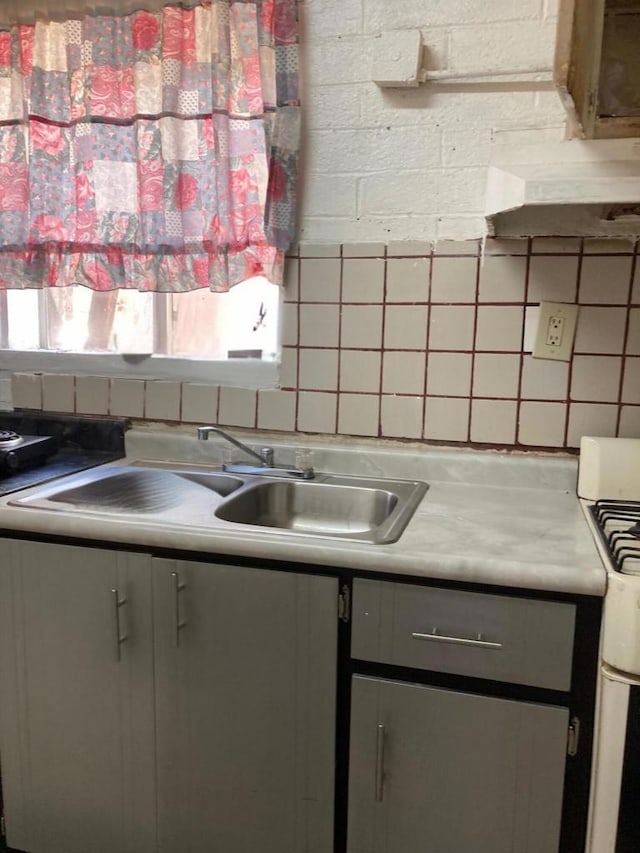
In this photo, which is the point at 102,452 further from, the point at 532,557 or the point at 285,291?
the point at 532,557

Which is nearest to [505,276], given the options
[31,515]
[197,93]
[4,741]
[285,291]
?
[285,291]

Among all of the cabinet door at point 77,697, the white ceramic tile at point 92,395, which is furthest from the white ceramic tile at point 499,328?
the white ceramic tile at point 92,395

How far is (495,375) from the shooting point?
1600 millimetres

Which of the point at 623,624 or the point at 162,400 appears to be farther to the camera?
the point at 162,400

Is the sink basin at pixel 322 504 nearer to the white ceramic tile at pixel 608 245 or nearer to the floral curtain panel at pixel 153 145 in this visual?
the floral curtain panel at pixel 153 145

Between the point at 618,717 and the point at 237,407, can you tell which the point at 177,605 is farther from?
the point at 618,717

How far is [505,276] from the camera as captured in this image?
1.56 metres

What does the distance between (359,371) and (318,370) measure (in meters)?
0.11

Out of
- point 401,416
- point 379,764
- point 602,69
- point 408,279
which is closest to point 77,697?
point 379,764

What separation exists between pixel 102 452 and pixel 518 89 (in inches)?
55.7

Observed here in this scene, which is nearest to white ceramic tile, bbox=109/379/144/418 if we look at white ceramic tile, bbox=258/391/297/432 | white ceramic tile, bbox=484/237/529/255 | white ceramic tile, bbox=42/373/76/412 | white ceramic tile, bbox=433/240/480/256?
white ceramic tile, bbox=42/373/76/412

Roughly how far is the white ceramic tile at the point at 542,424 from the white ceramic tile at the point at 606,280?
0.26 metres

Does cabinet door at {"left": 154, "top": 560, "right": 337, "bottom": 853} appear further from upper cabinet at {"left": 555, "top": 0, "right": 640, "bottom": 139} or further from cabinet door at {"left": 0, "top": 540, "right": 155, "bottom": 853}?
upper cabinet at {"left": 555, "top": 0, "right": 640, "bottom": 139}

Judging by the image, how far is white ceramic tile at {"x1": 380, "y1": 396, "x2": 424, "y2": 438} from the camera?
5.47 feet
